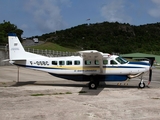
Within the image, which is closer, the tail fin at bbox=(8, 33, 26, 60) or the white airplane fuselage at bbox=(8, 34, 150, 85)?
the white airplane fuselage at bbox=(8, 34, 150, 85)

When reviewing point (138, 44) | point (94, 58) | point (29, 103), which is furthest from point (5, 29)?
point (29, 103)

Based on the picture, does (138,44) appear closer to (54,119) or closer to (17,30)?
(17,30)

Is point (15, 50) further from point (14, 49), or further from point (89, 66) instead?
point (89, 66)

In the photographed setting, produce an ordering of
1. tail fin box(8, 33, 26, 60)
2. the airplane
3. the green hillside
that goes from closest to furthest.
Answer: the airplane
tail fin box(8, 33, 26, 60)
the green hillside

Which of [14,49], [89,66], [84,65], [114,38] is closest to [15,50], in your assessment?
[14,49]

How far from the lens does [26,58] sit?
1797 cm

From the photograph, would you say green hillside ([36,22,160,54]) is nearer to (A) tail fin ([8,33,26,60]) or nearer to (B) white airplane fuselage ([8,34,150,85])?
(B) white airplane fuselage ([8,34,150,85])

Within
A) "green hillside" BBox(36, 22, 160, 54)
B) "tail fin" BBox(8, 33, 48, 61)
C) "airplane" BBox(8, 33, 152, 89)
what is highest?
"green hillside" BBox(36, 22, 160, 54)

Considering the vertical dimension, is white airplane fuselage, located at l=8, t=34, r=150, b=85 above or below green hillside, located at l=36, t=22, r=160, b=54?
below

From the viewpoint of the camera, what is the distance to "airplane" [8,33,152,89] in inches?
655

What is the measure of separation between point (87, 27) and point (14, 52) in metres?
116

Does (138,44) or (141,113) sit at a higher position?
(138,44)

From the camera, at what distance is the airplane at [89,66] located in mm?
16625

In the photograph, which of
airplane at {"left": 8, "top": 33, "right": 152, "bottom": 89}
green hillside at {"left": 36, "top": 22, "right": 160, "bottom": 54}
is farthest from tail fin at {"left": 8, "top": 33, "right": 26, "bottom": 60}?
green hillside at {"left": 36, "top": 22, "right": 160, "bottom": 54}
